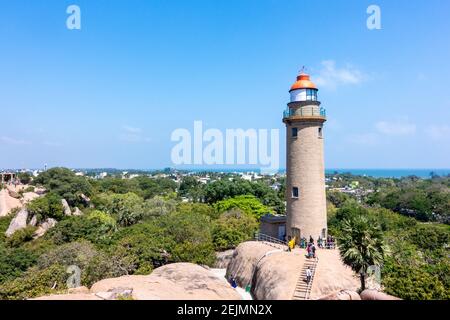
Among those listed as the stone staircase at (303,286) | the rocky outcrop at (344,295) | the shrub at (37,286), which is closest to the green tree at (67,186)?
the shrub at (37,286)

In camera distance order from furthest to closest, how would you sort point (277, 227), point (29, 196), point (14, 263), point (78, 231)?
point (29, 196) → point (78, 231) → point (14, 263) → point (277, 227)

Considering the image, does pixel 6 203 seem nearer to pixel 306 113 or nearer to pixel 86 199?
pixel 86 199

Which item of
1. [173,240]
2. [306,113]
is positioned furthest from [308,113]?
[173,240]

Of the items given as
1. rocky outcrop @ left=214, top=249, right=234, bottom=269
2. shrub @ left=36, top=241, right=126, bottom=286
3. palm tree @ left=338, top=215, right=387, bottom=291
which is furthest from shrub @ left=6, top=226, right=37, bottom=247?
palm tree @ left=338, top=215, right=387, bottom=291

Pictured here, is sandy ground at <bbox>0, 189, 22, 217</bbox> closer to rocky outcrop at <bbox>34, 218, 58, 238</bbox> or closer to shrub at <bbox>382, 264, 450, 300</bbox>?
rocky outcrop at <bbox>34, 218, 58, 238</bbox>

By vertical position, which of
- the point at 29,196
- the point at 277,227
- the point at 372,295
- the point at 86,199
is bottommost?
the point at 86,199

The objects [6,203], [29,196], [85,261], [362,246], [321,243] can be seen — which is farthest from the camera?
[29,196]

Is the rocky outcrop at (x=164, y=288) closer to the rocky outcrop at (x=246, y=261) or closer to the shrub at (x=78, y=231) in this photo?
the rocky outcrop at (x=246, y=261)
